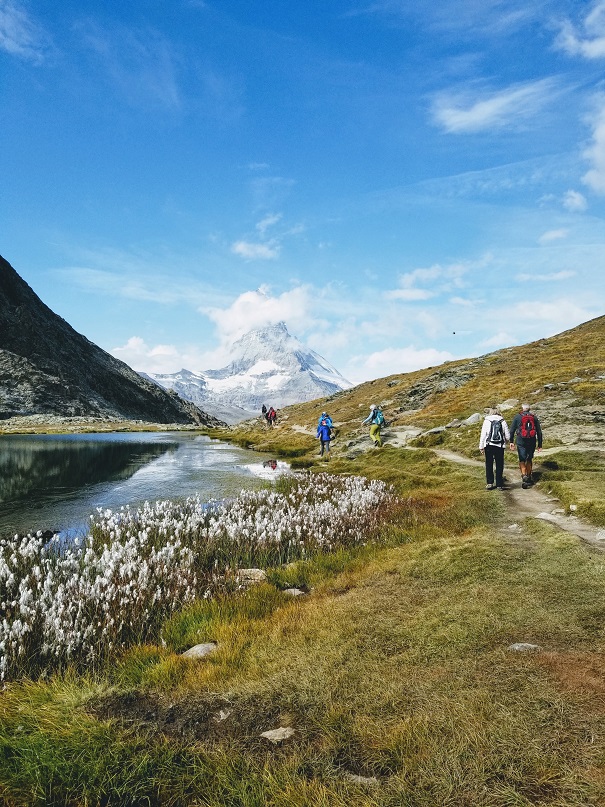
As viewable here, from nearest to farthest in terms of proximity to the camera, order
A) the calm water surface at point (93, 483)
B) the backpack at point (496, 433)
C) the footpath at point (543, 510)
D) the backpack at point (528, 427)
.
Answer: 1. the footpath at point (543, 510)
2. the calm water surface at point (93, 483)
3. the backpack at point (496, 433)
4. the backpack at point (528, 427)

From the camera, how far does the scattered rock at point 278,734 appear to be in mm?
4680

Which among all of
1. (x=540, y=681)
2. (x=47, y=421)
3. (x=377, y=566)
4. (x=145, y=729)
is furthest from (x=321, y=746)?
(x=47, y=421)

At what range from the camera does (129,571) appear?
936 centimetres

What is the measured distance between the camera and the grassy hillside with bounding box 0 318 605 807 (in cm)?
402

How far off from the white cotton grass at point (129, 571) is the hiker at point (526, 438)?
5.94 metres

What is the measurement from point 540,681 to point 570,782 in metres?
1.50

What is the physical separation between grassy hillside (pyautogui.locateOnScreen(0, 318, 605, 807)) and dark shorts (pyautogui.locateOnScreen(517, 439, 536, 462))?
9.22 meters

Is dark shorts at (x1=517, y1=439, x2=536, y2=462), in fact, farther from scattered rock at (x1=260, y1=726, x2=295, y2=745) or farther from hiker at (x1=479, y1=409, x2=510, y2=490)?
scattered rock at (x1=260, y1=726, x2=295, y2=745)

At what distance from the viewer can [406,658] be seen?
6039 mm

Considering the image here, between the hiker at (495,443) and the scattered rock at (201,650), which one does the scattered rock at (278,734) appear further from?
the hiker at (495,443)

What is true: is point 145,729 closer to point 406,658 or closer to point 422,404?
point 406,658

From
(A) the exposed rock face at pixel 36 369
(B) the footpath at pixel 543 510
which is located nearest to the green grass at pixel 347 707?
(B) the footpath at pixel 543 510

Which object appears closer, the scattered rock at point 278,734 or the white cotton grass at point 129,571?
the scattered rock at point 278,734

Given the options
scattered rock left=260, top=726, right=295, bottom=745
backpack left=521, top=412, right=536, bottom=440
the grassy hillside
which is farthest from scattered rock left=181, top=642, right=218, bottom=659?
backpack left=521, top=412, right=536, bottom=440
